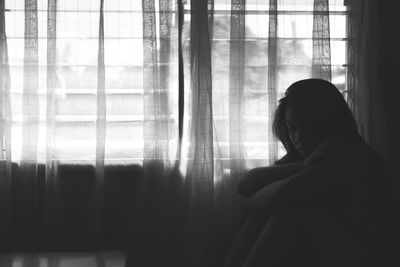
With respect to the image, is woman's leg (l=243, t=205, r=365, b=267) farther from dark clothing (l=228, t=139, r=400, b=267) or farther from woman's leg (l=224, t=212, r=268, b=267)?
woman's leg (l=224, t=212, r=268, b=267)

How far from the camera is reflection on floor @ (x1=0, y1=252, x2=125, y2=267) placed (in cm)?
235

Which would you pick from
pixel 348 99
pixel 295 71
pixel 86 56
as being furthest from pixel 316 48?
pixel 86 56

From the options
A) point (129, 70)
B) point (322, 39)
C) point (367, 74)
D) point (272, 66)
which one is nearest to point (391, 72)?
point (367, 74)

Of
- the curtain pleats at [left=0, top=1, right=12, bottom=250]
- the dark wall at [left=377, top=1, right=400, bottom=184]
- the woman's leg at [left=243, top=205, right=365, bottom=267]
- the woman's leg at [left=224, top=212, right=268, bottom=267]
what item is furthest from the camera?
the dark wall at [left=377, top=1, right=400, bottom=184]

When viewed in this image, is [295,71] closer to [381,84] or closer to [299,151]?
[381,84]

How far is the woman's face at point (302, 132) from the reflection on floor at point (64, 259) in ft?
3.82

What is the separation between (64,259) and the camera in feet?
8.05

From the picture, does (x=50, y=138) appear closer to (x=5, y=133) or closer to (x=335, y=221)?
(x=5, y=133)

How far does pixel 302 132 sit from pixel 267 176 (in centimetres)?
19

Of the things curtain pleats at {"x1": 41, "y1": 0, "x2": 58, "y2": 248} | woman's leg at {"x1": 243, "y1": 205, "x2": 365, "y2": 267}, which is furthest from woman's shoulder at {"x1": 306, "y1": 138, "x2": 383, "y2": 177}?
curtain pleats at {"x1": 41, "y1": 0, "x2": 58, "y2": 248}

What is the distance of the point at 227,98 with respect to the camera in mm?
2572

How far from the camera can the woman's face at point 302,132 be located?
1.61 metres

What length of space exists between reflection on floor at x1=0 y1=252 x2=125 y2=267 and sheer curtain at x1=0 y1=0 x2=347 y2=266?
0.24 ft

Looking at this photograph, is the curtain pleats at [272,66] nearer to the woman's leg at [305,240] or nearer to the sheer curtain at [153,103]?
the sheer curtain at [153,103]
